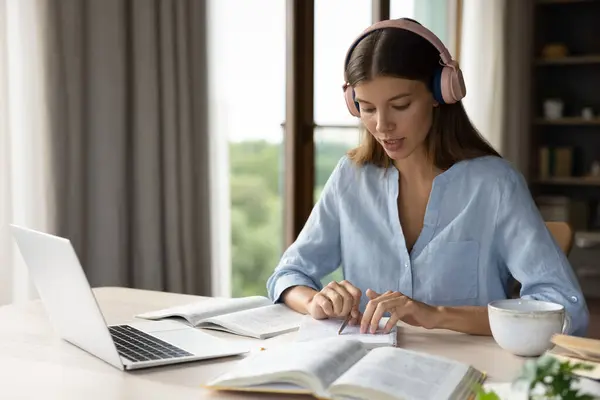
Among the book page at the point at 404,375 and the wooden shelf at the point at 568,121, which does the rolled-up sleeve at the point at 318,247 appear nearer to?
the book page at the point at 404,375

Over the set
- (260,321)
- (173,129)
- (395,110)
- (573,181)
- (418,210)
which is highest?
(395,110)

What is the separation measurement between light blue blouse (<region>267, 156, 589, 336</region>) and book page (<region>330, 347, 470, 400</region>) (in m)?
0.48

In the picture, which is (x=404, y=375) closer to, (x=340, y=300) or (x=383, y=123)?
(x=340, y=300)

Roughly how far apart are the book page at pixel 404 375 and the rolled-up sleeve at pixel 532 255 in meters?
0.42

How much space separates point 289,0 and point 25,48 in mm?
1138

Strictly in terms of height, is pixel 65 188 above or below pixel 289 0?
below

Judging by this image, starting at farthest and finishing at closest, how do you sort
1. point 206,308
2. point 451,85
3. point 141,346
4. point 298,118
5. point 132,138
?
point 298,118
point 132,138
point 451,85
point 206,308
point 141,346

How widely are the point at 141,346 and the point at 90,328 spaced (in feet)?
0.33

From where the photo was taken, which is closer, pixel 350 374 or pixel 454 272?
pixel 350 374

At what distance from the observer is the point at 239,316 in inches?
58.4

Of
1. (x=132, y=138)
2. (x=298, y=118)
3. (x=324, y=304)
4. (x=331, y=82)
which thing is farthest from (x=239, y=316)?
(x=331, y=82)

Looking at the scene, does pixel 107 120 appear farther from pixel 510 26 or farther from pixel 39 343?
pixel 510 26

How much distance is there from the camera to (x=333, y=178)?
187cm

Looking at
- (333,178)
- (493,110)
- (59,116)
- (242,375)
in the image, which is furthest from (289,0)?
(242,375)
